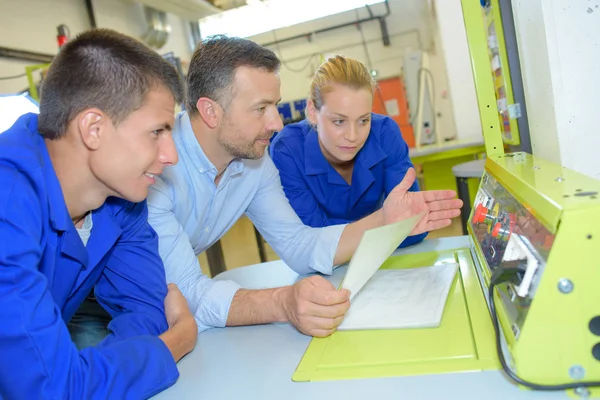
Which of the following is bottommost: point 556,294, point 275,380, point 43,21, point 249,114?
point 275,380

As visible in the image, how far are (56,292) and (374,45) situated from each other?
22.9ft


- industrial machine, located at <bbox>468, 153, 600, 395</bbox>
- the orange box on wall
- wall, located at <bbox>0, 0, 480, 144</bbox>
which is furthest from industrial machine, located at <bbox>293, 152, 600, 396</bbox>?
the orange box on wall

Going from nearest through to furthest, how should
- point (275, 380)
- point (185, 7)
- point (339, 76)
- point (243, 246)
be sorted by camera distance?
point (275, 380) < point (339, 76) < point (243, 246) < point (185, 7)

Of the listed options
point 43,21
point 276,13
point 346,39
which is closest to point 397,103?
point 346,39

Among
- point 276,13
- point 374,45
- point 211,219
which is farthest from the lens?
point 374,45

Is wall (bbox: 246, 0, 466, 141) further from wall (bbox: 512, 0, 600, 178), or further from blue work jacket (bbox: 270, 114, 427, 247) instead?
wall (bbox: 512, 0, 600, 178)

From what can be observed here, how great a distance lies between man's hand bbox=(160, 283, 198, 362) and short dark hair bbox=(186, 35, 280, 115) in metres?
0.62

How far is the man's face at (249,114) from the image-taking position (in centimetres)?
138

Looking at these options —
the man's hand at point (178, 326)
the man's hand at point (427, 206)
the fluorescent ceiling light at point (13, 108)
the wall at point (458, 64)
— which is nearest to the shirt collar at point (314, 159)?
the man's hand at point (427, 206)

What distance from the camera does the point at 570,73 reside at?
3.31ft

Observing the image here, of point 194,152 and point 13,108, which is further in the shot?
point 13,108

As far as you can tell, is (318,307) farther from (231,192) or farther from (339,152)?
(339,152)

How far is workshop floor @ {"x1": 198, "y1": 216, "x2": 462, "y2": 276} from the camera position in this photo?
4191 millimetres

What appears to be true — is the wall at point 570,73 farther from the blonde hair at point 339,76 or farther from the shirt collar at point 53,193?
the shirt collar at point 53,193
